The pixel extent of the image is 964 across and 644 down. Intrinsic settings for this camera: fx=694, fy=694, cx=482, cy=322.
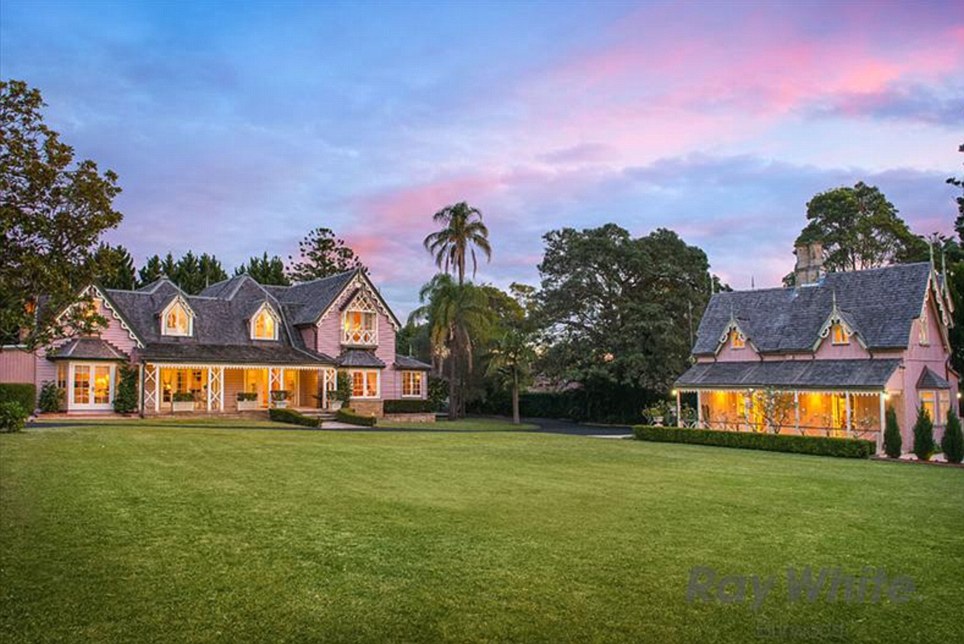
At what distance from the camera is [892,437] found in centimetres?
2667

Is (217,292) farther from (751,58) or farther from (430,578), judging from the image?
(430,578)

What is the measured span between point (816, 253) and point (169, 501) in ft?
116

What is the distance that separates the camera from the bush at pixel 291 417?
107ft

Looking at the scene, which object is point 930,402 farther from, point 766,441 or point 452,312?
point 452,312

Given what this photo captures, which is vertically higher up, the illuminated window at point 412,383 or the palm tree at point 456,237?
the palm tree at point 456,237

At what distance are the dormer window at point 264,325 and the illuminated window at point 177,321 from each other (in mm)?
3592

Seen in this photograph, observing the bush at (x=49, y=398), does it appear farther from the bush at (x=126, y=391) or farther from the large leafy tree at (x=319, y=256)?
the large leafy tree at (x=319, y=256)

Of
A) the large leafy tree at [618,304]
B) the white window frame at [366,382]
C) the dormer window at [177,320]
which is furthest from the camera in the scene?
the large leafy tree at [618,304]

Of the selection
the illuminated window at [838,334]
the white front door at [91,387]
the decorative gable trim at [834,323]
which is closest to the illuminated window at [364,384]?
the white front door at [91,387]

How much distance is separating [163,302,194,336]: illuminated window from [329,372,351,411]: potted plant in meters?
8.70

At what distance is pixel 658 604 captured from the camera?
7102 mm

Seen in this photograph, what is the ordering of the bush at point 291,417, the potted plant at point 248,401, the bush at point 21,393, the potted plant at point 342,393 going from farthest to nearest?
the potted plant at point 342,393, the potted plant at point 248,401, the bush at point 291,417, the bush at point 21,393

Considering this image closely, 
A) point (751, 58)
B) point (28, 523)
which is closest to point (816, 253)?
point (751, 58)

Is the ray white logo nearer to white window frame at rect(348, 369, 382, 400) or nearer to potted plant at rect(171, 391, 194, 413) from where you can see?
potted plant at rect(171, 391, 194, 413)
